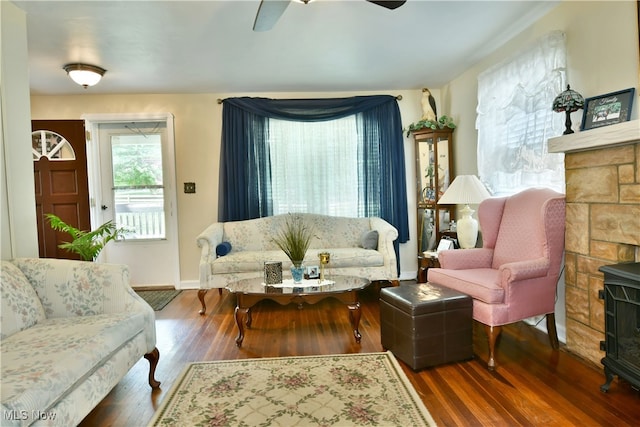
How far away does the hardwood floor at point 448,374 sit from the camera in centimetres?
189

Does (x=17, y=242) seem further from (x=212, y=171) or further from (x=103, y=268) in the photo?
(x=212, y=171)

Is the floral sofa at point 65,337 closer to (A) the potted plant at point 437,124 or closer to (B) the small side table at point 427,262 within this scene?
(B) the small side table at point 427,262

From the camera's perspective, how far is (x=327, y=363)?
2496 millimetres

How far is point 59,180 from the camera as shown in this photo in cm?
455

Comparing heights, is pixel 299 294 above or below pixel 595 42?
below

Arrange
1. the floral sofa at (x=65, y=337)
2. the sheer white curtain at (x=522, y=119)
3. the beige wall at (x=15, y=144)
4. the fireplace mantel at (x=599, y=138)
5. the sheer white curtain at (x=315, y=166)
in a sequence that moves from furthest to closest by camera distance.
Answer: the sheer white curtain at (x=315, y=166) < the sheer white curtain at (x=522, y=119) < the beige wall at (x=15, y=144) < the fireplace mantel at (x=599, y=138) < the floral sofa at (x=65, y=337)

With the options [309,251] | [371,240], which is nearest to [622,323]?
[371,240]

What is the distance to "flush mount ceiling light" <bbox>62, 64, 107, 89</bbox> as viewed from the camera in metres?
3.64

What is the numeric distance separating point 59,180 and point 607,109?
208 inches

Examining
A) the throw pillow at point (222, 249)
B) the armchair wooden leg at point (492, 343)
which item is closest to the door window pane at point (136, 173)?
the throw pillow at point (222, 249)

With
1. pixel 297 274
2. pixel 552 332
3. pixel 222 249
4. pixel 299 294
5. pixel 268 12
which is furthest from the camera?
pixel 222 249

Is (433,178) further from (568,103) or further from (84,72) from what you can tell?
(84,72)

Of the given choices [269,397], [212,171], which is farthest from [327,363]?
[212,171]

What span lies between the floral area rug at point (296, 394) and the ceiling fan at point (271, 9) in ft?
7.00
